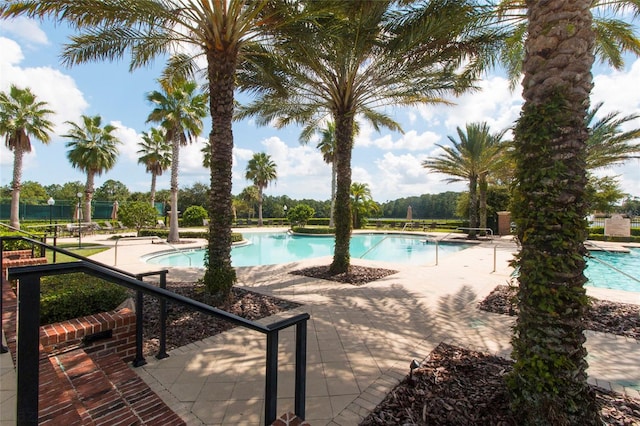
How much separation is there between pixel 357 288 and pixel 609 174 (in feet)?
68.1

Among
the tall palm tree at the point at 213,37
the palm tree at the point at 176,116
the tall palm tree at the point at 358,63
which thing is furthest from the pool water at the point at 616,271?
the palm tree at the point at 176,116

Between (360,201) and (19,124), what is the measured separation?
22488mm

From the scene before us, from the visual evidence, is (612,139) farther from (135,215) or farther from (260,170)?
(260,170)

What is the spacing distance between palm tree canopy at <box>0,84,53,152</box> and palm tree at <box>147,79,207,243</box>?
8.11 meters

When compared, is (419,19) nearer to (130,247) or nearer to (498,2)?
(498,2)

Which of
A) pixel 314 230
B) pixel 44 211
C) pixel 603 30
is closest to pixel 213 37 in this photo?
pixel 603 30

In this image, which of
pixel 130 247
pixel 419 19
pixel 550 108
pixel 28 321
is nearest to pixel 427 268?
pixel 419 19

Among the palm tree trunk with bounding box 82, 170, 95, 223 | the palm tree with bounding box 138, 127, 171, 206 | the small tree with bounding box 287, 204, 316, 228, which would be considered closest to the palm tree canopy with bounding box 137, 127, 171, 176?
the palm tree with bounding box 138, 127, 171, 206

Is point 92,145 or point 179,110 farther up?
point 179,110

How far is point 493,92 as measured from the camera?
9961 millimetres

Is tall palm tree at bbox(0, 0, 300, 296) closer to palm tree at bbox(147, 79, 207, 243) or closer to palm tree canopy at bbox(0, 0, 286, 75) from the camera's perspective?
palm tree canopy at bbox(0, 0, 286, 75)

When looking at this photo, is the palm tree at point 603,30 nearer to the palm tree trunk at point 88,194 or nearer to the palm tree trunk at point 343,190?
the palm tree trunk at point 343,190

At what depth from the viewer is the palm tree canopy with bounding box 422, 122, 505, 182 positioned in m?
18.8

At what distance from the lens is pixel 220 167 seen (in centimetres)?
583
